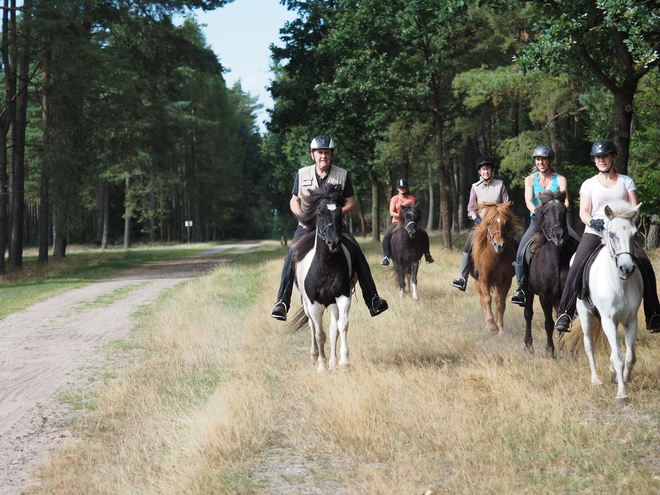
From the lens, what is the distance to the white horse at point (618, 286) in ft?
22.1

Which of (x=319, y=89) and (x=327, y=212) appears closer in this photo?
(x=327, y=212)

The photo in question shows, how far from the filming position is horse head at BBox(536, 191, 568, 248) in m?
8.83

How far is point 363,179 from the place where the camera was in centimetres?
4969

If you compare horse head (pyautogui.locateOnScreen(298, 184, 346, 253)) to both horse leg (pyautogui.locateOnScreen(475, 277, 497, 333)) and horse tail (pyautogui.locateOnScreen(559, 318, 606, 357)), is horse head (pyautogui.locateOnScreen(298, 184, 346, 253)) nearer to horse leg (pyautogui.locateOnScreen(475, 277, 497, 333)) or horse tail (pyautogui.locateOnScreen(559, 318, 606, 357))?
horse tail (pyautogui.locateOnScreen(559, 318, 606, 357))

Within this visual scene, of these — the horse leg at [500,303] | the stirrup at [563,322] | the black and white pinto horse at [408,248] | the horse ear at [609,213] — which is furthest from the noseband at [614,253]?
the black and white pinto horse at [408,248]

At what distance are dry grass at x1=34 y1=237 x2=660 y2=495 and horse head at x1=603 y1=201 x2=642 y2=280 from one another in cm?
129

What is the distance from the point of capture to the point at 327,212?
8.11 metres

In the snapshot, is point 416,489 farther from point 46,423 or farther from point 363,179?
point 363,179

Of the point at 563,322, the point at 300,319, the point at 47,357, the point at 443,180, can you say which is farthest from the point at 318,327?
the point at 443,180

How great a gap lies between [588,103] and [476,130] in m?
7.60

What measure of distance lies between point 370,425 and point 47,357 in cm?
618

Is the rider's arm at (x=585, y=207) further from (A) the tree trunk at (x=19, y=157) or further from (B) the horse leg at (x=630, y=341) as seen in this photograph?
(A) the tree trunk at (x=19, y=157)

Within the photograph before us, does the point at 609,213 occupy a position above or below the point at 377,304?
above

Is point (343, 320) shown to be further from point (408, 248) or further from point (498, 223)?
point (408, 248)
